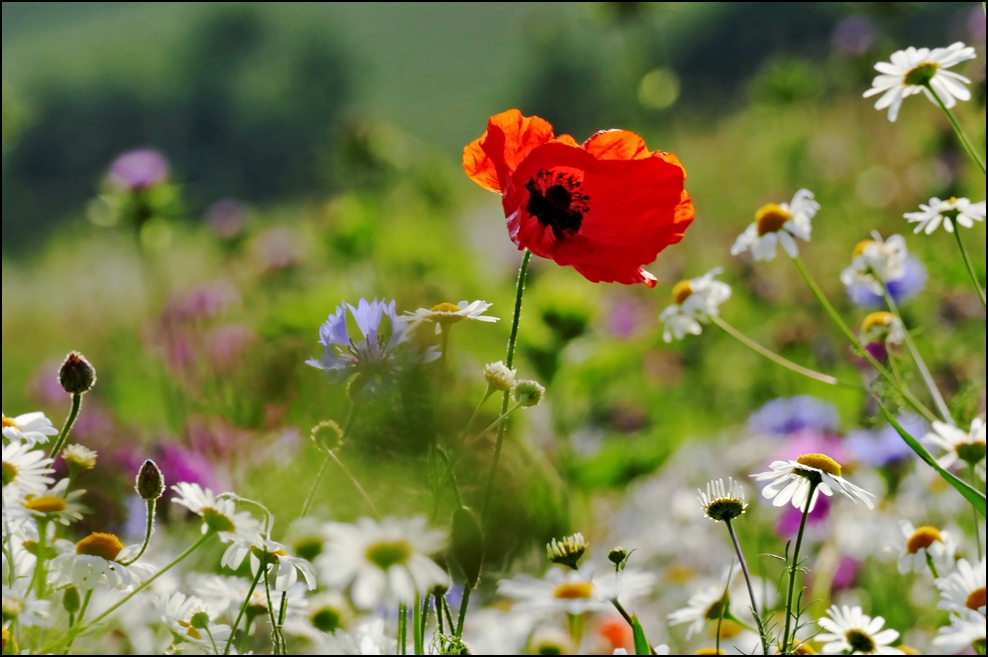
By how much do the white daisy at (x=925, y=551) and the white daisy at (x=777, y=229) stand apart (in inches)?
10.1

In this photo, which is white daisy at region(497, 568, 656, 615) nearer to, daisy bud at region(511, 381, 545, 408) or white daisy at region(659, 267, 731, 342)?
daisy bud at region(511, 381, 545, 408)

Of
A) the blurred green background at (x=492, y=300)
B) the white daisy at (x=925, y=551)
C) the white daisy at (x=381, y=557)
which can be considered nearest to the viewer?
the white daisy at (x=381, y=557)

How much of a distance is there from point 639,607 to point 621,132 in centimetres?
98

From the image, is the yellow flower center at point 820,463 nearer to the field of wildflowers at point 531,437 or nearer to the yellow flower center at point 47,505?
the field of wildflowers at point 531,437

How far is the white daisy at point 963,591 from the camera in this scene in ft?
2.10

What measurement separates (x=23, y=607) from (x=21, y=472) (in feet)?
0.22

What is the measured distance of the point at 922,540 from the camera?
2.40 ft

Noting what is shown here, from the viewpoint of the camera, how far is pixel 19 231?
18.6 metres

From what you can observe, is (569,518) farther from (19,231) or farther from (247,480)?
(19,231)

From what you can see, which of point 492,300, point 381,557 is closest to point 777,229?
point 381,557

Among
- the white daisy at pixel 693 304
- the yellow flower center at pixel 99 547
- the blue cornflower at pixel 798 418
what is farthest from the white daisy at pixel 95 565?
the blue cornflower at pixel 798 418

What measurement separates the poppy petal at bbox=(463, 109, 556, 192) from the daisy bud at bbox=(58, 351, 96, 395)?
0.26 metres

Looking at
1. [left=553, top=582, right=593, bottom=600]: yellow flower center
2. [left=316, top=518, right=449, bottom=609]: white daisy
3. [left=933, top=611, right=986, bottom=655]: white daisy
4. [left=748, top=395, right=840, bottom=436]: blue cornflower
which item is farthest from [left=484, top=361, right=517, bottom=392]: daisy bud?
[left=748, top=395, right=840, bottom=436]: blue cornflower

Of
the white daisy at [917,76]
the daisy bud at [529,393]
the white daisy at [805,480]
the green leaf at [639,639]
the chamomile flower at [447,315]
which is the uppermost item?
the white daisy at [917,76]
